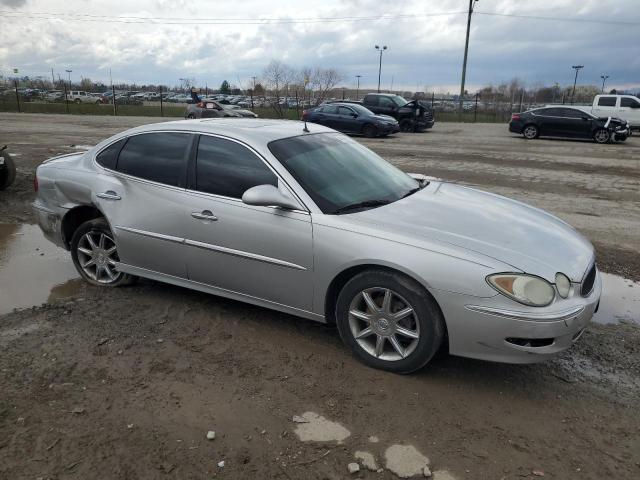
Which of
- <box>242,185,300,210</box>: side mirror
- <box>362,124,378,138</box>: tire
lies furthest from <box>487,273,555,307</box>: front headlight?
<box>362,124,378,138</box>: tire

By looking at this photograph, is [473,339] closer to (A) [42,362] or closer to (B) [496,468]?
(B) [496,468]

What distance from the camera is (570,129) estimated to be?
22.0 metres

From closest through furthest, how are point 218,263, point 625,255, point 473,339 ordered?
point 473,339 → point 218,263 → point 625,255

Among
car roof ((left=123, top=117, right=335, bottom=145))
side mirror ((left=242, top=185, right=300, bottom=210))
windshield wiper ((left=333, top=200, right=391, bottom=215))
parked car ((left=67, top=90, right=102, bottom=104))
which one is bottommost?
parked car ((left=67, top=90, right=102, bottom=104))

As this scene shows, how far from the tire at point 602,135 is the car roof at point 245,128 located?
20.1 m

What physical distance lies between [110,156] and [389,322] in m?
2.99

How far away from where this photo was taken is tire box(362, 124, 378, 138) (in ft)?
69.1

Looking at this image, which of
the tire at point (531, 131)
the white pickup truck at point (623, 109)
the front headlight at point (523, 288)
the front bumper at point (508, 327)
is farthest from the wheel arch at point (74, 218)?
the white pickup truck at point (623, 109)

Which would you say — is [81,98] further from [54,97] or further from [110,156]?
[110,156]

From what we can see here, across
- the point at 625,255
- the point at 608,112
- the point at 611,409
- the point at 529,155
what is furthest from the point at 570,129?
the point at 611,409

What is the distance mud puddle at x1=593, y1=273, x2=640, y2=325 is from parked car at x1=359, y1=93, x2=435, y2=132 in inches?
810

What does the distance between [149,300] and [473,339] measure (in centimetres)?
286

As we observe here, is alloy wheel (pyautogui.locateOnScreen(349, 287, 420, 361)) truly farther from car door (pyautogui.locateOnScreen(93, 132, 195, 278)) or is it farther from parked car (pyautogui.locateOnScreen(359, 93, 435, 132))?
parked car (pyautogui.locateOnScreen(359, 93, 435, 132))

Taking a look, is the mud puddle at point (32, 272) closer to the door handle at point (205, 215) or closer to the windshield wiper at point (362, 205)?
the door handle at point (205, 215)
